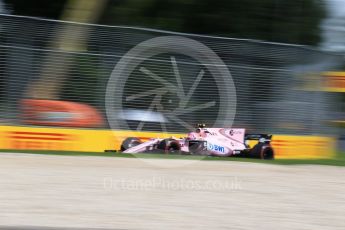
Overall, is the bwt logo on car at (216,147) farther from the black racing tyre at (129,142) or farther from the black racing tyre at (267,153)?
the black racing tyre at (129,142)

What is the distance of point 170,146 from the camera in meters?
12.8

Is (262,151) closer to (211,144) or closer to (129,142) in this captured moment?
(211,144)

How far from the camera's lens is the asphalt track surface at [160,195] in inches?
244

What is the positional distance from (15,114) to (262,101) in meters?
5.55

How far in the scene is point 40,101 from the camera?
1270cm

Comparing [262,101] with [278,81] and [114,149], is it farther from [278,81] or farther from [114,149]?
[114,149]

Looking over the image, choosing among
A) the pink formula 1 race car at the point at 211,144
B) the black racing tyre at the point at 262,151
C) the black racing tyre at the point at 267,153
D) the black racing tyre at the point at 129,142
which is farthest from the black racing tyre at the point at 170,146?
the black racing tyre at the point at 267,153

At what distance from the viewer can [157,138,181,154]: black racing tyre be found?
12742 millimetres

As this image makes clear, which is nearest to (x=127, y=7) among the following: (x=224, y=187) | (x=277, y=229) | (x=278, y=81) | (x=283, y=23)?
(x=283, y=23)

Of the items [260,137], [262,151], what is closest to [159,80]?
[260,137]

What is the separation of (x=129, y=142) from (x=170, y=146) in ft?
2.92

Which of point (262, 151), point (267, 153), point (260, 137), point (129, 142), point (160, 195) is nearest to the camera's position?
point (160, 195)

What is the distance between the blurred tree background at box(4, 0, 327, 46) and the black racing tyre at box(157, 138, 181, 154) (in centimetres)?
786

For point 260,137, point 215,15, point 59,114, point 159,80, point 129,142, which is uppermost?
point 215,15
